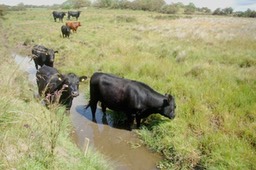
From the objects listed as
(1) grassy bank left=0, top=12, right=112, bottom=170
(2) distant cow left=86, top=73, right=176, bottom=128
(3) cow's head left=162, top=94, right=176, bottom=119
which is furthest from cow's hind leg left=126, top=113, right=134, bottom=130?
(1) grassy bank left=0, top=12, right=112, bottom=170

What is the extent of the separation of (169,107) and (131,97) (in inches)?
37.9

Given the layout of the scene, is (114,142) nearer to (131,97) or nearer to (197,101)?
(131,97)

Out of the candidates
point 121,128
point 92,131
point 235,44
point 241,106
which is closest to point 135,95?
point 121,128

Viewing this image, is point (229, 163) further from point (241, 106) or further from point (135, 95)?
point (135, 95)

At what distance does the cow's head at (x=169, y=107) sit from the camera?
6789 millimetres

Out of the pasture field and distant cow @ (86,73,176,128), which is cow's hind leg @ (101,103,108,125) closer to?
distant cow @ (86,73,176,128)

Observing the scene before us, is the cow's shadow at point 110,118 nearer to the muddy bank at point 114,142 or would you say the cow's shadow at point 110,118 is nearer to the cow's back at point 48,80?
the muddy bank at point 114,142

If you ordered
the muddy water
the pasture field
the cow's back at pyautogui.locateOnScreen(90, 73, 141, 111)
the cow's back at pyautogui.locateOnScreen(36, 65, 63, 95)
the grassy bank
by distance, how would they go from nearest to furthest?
the grassy bank
the pasture field
the muddy water
the cow's back at pyautogui.locateOnScreen(90, 73, 141, 111)
the cow's back at pyautogui.locateOnScreen(36, 65, 63, 95)

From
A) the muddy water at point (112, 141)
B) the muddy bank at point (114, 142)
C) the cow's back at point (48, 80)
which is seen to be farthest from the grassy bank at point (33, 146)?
the cow's back at point (48, 80)

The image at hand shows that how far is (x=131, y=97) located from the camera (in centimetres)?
710

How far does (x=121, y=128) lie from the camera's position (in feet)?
24.4

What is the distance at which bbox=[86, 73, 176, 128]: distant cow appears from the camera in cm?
691

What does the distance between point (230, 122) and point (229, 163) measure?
1.36 m

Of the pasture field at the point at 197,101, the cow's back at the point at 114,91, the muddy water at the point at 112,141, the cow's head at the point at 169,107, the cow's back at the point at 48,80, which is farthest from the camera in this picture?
the cow's back at the point at 48,80
